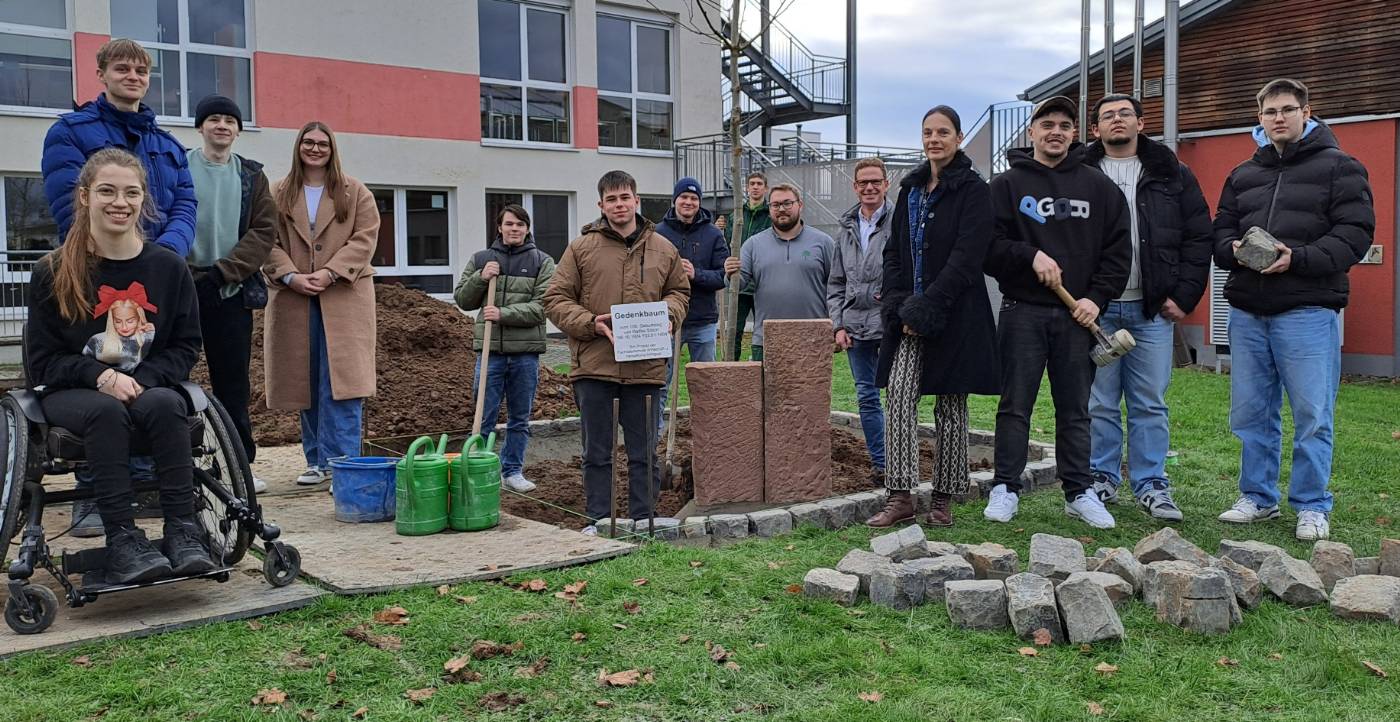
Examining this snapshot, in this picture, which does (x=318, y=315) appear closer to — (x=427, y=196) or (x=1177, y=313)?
(x=1177, y=313)

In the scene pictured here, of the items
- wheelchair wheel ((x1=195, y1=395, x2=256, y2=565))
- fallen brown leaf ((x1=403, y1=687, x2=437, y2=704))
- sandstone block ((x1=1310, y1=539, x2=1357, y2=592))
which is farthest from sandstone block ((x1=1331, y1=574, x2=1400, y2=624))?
wheelchair wheel ((x1=195, y1=395, x2=256, y2=565))

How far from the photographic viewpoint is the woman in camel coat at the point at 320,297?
262 inches

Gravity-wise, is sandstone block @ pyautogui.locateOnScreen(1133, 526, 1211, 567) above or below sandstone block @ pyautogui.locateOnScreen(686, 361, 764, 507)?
below

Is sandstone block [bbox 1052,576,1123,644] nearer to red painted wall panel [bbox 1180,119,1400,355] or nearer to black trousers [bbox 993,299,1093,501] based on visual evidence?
black trousers [bbox 993,299,1093,501]

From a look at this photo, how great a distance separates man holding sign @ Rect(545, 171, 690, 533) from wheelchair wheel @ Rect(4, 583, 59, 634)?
2597 millimetres

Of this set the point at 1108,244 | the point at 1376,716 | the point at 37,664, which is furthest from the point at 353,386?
the point at 1376,716

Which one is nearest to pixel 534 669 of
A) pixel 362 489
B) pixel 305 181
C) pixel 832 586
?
pixel 832 586

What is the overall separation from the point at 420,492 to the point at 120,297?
1696mm

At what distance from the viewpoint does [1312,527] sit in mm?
5836

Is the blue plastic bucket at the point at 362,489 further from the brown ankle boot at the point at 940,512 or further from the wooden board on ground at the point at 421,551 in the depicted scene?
the brown ankle boot at the point at 940,512

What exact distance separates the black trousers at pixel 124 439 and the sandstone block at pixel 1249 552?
4189mm

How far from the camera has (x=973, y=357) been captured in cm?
596

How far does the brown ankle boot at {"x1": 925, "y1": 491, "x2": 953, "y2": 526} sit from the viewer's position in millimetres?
6070

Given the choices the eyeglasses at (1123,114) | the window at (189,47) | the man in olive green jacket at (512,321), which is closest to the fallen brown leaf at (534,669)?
the man in olive green jacket at (512,321)
